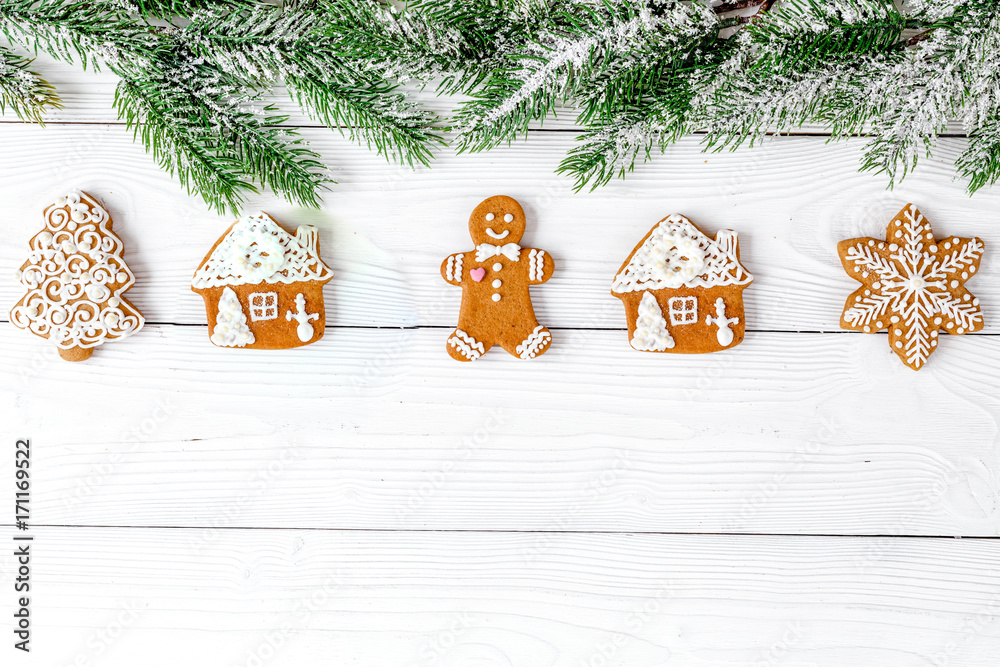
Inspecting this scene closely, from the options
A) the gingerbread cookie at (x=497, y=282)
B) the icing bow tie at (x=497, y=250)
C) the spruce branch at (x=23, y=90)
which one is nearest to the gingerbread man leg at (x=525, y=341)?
the gingerbread cookie at (x=497, y=282)

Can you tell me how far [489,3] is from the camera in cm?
85

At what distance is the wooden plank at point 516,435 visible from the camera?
1040 mm

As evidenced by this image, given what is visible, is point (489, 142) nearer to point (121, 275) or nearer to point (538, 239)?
point (538, 239)

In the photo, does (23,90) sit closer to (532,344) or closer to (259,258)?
(259,258)

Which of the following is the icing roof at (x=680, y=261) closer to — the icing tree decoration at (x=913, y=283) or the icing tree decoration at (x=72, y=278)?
the icing tree decoration at (x=913, y=283)

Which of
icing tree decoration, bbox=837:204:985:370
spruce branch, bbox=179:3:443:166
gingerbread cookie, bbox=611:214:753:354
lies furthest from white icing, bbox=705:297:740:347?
spruce branch, bbox=179:3:443:166

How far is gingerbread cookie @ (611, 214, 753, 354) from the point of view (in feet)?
3.25

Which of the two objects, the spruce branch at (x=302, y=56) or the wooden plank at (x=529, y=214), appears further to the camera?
the wooden plank at (x=529, y=214)

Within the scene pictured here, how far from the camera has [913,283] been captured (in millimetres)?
991

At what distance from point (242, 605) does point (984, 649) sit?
4.19ft

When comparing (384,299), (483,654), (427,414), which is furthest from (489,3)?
(483,654)

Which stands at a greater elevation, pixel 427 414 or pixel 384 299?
pixel 384 299

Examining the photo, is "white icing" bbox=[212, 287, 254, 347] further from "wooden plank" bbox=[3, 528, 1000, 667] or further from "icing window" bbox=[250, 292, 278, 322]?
"wooden plank" bbox=[3, 528, 1000, 667]

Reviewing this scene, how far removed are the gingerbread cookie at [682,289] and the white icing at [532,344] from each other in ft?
0.46
